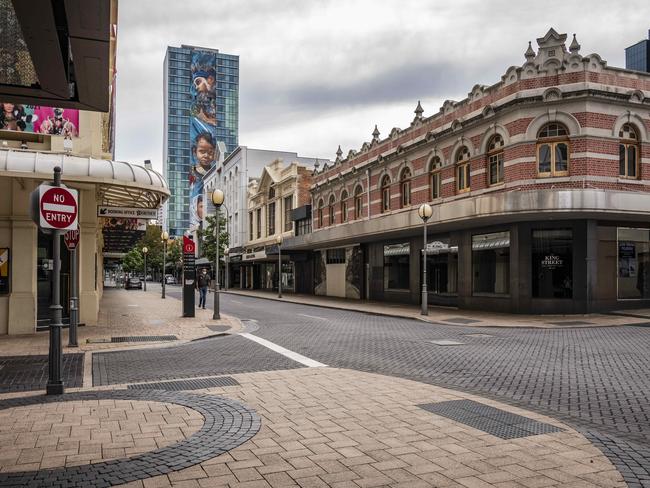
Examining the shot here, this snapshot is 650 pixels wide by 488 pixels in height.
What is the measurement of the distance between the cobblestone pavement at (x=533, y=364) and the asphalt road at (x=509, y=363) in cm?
2

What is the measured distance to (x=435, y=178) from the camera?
86.7 ft

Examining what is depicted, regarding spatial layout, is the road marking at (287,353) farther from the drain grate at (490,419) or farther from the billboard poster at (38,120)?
the billboard poster at (38,120)

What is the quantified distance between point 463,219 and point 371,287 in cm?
1189

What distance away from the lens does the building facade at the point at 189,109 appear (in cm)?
18700

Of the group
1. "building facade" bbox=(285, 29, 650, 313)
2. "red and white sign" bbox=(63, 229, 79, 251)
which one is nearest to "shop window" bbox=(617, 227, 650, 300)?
"building facade" bbox=(285, 29, 650, 313)

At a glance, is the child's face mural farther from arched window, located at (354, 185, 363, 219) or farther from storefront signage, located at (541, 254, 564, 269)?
storefront signage, located at (541, 254, 564, 269)

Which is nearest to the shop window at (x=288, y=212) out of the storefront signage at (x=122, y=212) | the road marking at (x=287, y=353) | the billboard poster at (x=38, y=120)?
the storefront signage at (x=122, y=212)

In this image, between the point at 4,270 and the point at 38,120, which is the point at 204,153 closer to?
the point at 38,120

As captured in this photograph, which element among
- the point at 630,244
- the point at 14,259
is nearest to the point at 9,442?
the point at 14,259

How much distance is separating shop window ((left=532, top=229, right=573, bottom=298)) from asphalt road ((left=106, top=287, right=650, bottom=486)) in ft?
14.5

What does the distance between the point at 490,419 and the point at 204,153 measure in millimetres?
171182

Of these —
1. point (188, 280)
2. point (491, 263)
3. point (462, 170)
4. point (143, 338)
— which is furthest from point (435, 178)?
point (143, 338)

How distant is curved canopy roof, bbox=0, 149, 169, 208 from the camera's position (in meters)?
12.6

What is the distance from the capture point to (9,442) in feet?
17.2
